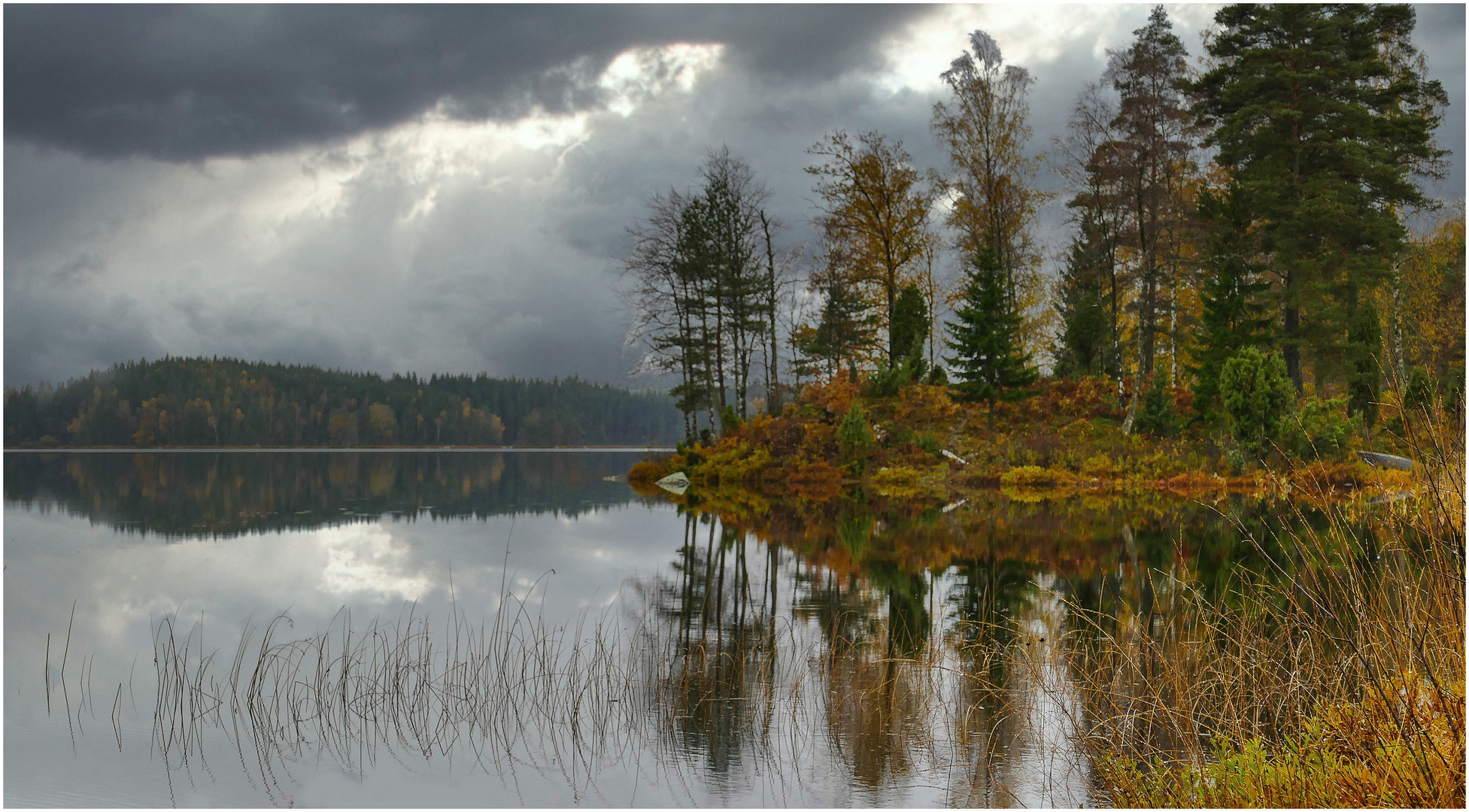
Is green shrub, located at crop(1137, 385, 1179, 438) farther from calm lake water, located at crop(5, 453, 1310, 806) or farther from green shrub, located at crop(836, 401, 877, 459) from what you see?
calm lake water, located at crop(5, 453, 1310, 806)

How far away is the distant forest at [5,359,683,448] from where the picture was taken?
297ft

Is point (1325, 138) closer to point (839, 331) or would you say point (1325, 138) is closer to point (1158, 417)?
point (1158, 417)

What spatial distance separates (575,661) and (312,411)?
106125 millimetres

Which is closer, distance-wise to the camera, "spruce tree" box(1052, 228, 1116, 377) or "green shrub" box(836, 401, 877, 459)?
Result: "green shrub" box(836, 401, 877, 459)

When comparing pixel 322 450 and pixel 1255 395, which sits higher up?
pixel 1255 395

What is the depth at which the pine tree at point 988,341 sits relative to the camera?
27.7 meters

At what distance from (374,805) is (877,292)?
32.0m

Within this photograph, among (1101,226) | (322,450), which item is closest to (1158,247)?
(1101,226)

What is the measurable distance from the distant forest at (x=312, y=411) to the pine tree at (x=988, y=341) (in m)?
86.9

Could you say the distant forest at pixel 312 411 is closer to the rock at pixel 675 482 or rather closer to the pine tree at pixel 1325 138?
the rock at pixel 675 482

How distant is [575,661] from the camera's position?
6664mm

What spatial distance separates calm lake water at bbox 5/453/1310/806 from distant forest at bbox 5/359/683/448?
8670 centimetres

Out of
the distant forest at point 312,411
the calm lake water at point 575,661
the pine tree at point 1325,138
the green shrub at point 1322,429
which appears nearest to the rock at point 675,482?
the calm lake water at point 575,661

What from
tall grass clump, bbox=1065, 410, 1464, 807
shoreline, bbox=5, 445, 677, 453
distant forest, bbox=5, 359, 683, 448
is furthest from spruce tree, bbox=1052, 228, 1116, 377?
distant forest, bbox=5, 359, 683, 448
